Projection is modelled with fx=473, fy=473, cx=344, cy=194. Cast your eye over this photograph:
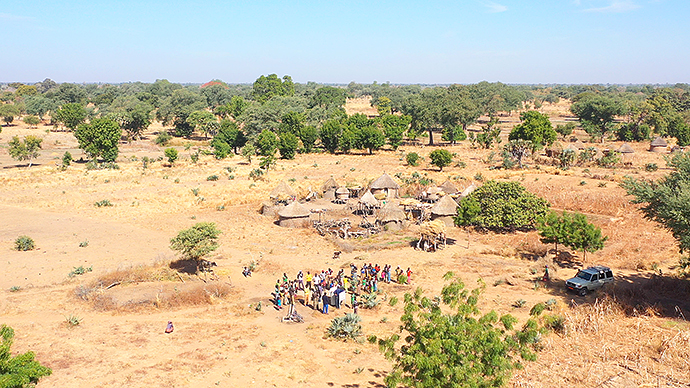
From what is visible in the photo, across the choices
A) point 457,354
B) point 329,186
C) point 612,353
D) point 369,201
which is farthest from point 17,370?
point 329,186

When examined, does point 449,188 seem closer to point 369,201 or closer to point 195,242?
point 369,201

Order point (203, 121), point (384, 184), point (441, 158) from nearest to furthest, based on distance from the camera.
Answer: point (384, 184)
point (441, 158)
point (203, 121)

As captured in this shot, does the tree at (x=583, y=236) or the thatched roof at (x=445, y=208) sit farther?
the thatched roof at (x=445, y=208)

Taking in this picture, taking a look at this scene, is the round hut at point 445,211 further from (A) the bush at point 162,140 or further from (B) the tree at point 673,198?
(A) the bush at point 162,140

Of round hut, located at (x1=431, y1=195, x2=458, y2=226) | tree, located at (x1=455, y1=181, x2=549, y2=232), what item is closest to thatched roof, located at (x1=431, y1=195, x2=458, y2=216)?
round hut, located at (x1=431, y1=195, x2=458, y2=226)

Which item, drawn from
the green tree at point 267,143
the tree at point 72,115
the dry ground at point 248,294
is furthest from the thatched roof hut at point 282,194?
the tree at point 72,115

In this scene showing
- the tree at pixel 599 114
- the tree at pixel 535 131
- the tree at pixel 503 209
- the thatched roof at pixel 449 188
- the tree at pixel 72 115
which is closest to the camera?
the tree at pixel 503 209

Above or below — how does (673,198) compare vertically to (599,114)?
below

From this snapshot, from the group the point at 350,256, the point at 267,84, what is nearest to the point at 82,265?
the point at 350,256

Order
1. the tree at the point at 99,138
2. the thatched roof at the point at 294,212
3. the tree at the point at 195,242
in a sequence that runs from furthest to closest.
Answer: the tree at the point at 99,138 → the thatched roof at the point at 294,212 → the tree at the point at 195,242
